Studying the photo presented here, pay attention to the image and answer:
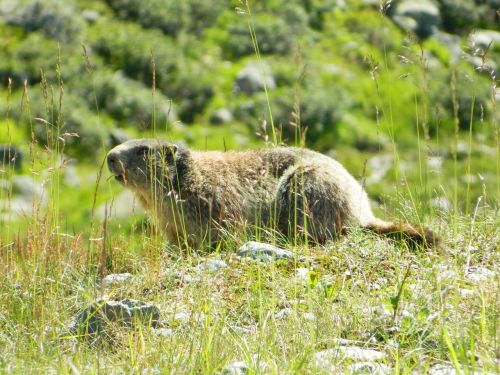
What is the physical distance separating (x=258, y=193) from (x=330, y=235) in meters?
1.03

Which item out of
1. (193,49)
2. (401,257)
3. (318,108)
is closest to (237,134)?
(318,108)

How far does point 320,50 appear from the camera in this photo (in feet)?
104

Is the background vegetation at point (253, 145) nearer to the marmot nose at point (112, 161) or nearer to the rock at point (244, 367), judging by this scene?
the rock at point (244, 367)

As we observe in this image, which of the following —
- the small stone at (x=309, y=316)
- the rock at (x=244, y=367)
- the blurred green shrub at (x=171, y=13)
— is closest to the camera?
the rock at (x=244, y=367)

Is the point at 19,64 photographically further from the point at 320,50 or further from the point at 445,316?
the point at 445,316

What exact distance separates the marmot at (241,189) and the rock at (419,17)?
25.3 meters

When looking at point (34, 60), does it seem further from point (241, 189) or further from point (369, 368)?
point (369, 368)

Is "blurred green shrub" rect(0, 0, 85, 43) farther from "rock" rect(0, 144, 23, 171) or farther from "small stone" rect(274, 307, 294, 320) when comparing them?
"small stone" rect(274, 307, 294, 320)

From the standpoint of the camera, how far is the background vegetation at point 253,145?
467cm

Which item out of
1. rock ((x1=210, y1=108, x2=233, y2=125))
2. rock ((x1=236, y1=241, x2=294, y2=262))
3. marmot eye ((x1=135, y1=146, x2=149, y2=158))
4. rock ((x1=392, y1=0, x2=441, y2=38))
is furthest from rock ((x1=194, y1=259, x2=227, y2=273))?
rock ((x1=392, y1=0, x2=441, y2=38))

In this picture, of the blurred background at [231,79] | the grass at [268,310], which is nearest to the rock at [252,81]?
the blurred background at [231,79]

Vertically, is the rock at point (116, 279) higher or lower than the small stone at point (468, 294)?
lower

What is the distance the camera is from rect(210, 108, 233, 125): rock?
26.9 metres

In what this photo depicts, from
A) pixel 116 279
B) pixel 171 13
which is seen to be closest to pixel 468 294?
pixel 116 279
